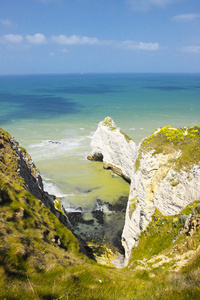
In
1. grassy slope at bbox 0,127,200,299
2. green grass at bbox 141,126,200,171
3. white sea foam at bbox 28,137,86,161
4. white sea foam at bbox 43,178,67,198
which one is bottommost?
white sea foam at bbox 43,178,67,198

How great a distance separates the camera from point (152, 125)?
220 feet

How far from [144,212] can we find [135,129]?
155ft

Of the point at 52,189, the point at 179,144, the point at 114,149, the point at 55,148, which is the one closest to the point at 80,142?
the point at 55,148

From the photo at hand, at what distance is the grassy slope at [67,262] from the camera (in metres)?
5.85

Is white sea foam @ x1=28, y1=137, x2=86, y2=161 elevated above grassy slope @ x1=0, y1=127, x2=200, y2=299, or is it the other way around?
grassy slope @ x1=0, y1=127, x2=200, y2=299

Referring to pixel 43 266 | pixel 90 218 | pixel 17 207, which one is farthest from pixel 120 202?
pixel 43 266

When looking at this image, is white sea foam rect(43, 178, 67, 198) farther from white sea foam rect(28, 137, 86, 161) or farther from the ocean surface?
white sea foam rect(28, 137, 86, 161)

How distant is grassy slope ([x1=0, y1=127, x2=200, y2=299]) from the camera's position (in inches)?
230

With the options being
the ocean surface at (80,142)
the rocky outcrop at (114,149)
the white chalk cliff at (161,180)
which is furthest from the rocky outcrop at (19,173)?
the rocky outcrop at (114,149)

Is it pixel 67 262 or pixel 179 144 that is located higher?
pixel 179 144

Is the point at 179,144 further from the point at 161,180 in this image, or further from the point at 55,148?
the point at 55,148

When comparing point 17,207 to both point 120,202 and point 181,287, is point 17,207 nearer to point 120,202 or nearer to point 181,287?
point 181,287

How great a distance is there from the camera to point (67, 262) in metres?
9.22

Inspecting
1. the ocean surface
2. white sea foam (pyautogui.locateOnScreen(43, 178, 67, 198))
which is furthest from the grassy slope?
white sea foam (pyautogui.locateOnScreen(43, 178, 67, 198))
